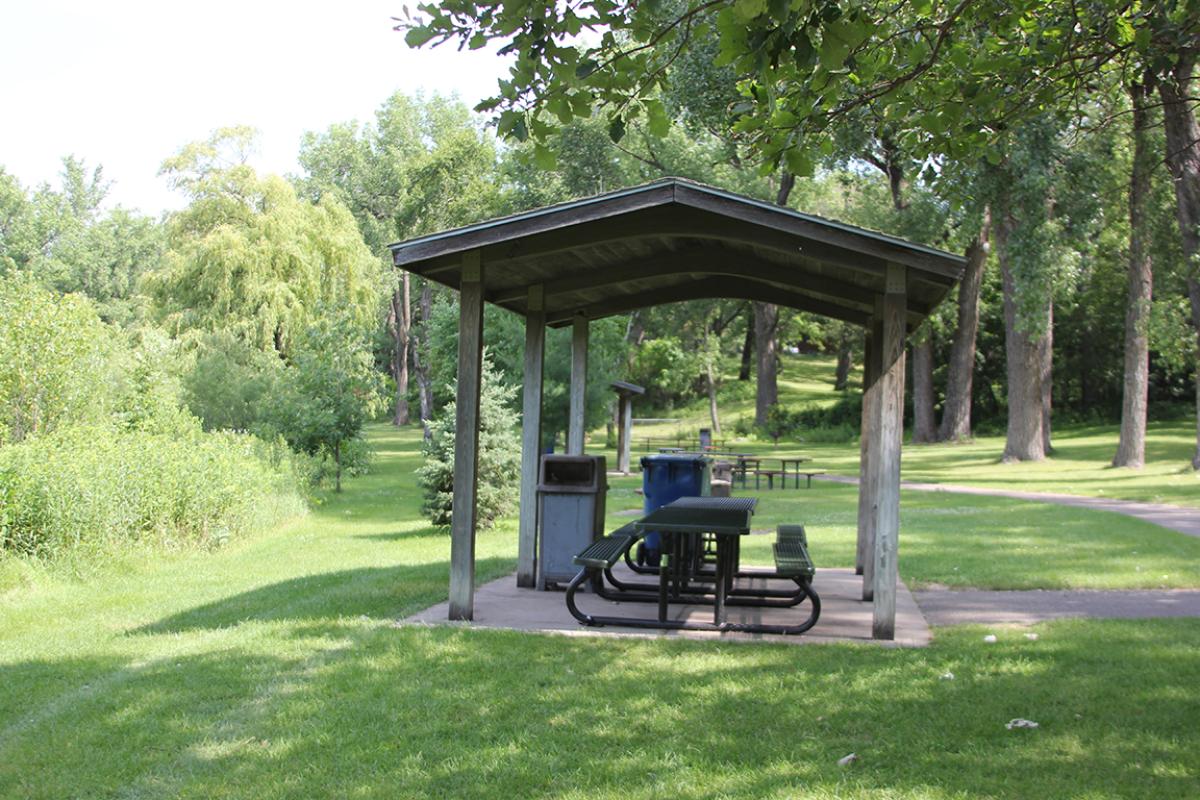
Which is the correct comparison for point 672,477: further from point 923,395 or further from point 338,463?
point 923,395

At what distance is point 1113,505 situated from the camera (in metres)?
19.3

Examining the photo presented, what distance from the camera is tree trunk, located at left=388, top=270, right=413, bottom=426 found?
62.1 meters

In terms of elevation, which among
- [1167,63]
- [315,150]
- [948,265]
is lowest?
[948,265]

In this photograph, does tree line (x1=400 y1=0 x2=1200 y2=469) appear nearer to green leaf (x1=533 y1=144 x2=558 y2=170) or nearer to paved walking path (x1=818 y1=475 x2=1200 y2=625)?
green leaf (x1=533 y1=144 x2=558 y2=170)

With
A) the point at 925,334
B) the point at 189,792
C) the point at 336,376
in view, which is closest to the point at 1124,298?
the point at 925,334

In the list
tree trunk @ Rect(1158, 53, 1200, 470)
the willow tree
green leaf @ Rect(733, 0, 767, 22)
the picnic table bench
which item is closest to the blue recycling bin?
the picnic table bench

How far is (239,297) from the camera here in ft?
95.2

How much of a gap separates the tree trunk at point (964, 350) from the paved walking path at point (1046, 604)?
28037mm

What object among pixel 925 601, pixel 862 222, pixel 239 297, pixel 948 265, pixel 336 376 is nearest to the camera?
pixel 948 265

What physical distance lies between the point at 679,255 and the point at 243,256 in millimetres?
22053

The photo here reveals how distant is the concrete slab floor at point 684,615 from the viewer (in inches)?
300

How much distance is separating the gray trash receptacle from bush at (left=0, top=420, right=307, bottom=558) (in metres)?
4.72

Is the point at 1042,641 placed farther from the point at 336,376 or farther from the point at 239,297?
the point at 239,297

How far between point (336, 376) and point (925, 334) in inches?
861
